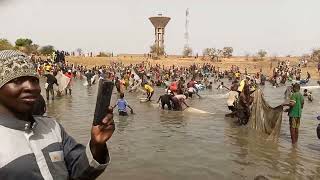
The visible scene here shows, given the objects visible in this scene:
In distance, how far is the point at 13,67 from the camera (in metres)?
2.28

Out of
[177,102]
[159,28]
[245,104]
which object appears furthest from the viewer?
[159,28]

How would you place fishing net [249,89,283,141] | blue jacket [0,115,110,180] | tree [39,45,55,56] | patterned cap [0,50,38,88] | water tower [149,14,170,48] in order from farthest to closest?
water tower [149,14,170,48]
tree [39,45,55,56]
fishing net [249,89,283,141]
patterned cap [0,50,38,88]
blue jacket [0,115,110,180]

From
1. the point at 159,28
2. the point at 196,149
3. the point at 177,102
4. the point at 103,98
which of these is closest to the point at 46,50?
the point at 159,28

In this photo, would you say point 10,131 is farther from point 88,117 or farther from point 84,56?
point 84,56

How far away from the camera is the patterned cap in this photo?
2262mm

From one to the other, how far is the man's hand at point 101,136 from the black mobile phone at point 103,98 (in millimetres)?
36

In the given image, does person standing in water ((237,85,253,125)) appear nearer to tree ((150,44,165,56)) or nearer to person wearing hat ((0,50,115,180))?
person wearing hat ((0,50,115,180))

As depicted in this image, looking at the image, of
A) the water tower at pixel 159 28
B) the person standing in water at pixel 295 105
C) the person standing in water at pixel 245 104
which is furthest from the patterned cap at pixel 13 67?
the water tower at pixel 159 28

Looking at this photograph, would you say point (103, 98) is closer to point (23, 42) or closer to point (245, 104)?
point (245, 104)

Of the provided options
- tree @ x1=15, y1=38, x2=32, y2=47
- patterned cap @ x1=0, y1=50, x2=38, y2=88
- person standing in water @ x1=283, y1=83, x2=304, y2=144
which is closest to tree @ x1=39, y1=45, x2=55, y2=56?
tree @ x1=15, y1=38, x2=32, y2=47

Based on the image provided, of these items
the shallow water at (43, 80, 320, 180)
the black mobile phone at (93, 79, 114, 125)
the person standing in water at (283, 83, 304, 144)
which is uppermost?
the black mobile phone at (93, 79, 114, 125)

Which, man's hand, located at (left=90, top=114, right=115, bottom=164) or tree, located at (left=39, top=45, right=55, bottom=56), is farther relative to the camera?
tree, located at (left=39, top=45, right=55, bottom=56)

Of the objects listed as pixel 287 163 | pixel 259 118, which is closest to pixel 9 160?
pixel 287 163

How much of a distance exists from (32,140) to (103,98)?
46 centimetres
